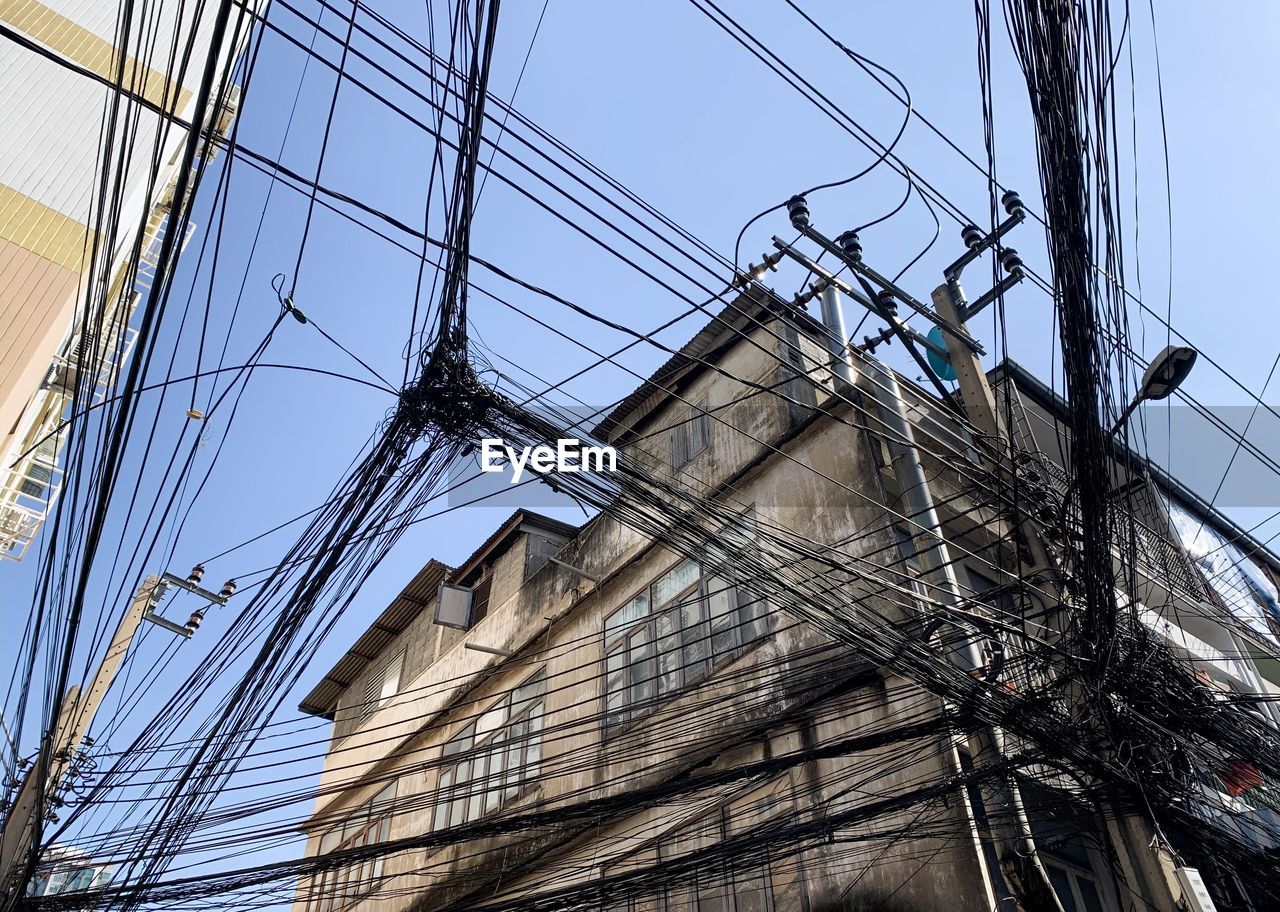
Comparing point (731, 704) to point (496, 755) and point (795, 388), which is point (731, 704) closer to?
point (795, 388)

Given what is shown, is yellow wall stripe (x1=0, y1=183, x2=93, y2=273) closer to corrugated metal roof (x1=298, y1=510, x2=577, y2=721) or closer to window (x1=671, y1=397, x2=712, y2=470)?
corrugated metal roof (x1=298, y1=510, x2=577, y2=721)

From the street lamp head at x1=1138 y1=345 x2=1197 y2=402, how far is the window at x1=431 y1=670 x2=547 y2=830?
6391 millimetres

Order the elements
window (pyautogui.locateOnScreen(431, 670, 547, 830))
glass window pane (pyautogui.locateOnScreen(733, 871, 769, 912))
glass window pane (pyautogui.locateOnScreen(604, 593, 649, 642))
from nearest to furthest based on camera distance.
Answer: glass window pane (pyautogui.locateOnScreen(733, 871, 769, 912)), glass window pane (pyautogui.locateOnScreen(604, 593, 649, 642)), window (pyautogui.locateOnScreen(431, 670, 547, 830))

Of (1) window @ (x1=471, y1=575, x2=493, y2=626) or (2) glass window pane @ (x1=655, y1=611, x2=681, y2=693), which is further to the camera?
(1) window @ (x1=471, y1=575, x2=493, y2=626)

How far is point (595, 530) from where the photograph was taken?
11.5 metres

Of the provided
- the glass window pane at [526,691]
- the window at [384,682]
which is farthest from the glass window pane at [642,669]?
the window at [384,682]

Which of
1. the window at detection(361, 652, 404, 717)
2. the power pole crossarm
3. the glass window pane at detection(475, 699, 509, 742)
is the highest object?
the window at detection(361, 652, 404, 717)

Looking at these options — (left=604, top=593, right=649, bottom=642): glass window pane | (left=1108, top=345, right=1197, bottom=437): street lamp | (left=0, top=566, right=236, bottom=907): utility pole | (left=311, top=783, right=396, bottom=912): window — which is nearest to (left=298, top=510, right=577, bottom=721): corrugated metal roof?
(left=311, top=783, right=396, bottom=912): window

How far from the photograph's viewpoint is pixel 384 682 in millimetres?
15047

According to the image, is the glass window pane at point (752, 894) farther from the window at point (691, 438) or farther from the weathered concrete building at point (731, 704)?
the window at point (691, 438)

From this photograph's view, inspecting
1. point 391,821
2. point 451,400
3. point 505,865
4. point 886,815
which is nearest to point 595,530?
point 505,865

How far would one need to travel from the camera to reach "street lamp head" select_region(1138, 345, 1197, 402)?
5.99 metres

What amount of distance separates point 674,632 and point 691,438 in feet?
10.6

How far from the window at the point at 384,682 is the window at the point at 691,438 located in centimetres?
625
